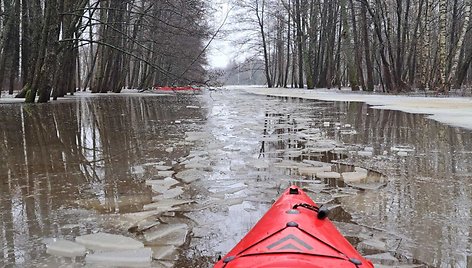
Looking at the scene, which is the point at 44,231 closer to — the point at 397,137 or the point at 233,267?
the point at 233,267

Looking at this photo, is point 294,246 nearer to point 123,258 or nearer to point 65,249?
point 123,258

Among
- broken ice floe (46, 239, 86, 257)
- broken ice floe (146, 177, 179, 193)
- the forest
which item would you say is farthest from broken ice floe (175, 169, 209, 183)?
the forest

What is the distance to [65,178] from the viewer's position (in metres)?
4.61

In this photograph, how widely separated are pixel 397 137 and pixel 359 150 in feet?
5.17

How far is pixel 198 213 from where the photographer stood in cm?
355

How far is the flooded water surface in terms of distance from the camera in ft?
9.22

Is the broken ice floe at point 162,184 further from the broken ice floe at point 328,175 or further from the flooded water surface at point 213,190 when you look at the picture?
the broken ice floe at point 328,175

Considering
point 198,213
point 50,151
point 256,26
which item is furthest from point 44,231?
point 256,26

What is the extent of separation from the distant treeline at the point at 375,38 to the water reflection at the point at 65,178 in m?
16.8

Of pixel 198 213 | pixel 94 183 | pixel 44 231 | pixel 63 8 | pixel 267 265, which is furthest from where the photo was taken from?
pixel 63 8

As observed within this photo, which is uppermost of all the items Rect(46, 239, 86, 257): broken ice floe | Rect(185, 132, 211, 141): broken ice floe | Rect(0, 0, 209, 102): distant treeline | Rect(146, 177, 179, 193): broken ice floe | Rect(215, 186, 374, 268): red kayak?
Rect(0, 0, 209, 102): distant treeline

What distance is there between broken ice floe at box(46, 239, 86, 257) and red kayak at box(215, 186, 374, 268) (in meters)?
1.21

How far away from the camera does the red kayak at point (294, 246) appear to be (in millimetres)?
1641

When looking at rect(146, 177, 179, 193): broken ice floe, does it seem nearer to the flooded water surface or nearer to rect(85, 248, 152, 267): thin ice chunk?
the flooded water surface
